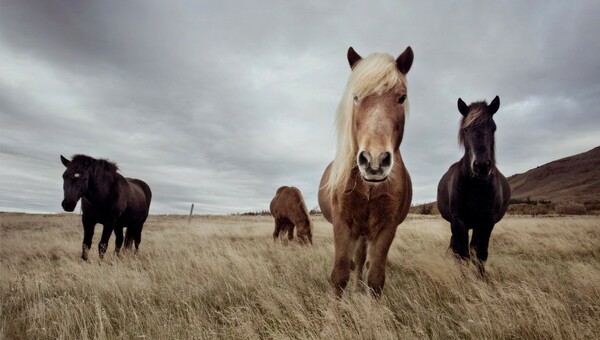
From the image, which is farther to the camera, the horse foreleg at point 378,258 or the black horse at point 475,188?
the black horse at point 475,188

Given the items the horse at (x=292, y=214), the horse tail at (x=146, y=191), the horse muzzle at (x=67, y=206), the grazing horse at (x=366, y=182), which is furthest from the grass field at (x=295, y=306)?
the horse tail at (x=146, y=191)

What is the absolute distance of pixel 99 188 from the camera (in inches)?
304

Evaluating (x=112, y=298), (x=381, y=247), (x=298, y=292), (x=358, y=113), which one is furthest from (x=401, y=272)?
(x=112, y=298)

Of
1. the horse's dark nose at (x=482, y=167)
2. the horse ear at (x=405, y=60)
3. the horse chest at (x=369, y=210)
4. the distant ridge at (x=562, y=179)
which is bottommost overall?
the horse chest at (x=369, y=210)

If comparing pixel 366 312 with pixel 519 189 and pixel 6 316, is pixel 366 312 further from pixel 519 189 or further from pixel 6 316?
pixel 519 189

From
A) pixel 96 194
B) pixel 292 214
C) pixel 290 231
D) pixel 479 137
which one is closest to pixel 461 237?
pixel 479 137

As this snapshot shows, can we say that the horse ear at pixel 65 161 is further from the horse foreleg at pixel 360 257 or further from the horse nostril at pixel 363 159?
the horse nostril at pixel 363 159

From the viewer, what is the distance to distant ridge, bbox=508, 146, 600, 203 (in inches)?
3044

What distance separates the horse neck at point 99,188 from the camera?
761cm

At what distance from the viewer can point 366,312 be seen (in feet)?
9.11

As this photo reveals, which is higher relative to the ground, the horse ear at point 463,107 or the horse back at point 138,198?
the horse ear at point 463,107

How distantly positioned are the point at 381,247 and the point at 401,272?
3.02m

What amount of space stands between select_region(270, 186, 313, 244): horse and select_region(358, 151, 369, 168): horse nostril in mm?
8253

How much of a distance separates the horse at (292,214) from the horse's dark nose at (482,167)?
21.8ft
